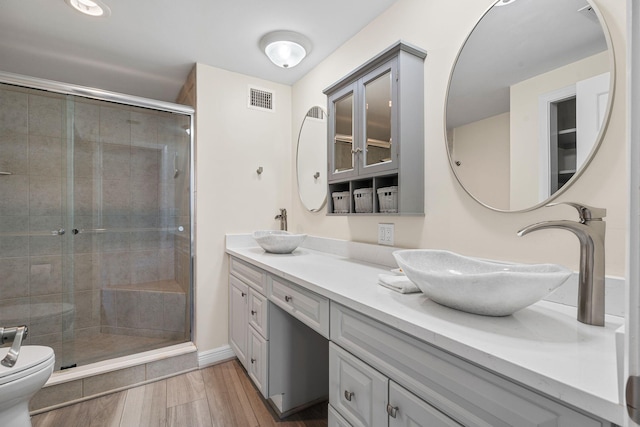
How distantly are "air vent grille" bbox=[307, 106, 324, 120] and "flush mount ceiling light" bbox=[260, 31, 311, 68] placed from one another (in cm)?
36

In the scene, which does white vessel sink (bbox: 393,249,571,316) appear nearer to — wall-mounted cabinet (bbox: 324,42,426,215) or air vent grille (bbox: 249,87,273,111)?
wall-mounted cabinet (bbox: 324,42,426,215)

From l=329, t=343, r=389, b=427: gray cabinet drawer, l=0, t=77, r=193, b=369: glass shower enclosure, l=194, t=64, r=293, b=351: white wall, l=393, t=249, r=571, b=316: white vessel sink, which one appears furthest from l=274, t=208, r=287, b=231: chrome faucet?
l=393, t=249, r=571, b=316: white vessel sink

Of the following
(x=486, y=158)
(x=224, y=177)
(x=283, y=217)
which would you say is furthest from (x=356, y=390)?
(x=224, y=177)

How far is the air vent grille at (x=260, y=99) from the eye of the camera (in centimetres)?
238

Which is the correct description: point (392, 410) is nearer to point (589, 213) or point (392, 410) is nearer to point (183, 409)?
point (589, 213)

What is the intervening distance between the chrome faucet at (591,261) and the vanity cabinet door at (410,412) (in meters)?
0.45

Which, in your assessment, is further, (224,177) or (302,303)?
(224,177)

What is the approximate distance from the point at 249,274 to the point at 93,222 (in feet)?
4.23

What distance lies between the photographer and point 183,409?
1.66 m

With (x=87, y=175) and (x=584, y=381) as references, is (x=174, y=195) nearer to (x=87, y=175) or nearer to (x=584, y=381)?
(x=87, y=175)

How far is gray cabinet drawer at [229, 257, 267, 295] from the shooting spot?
1.62m

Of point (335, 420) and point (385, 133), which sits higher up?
point (385, 133)

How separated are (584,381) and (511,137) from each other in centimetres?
86

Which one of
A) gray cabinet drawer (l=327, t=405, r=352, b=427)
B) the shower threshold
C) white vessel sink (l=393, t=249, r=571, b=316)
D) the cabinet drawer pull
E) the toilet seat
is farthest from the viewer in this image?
the shower threshold
